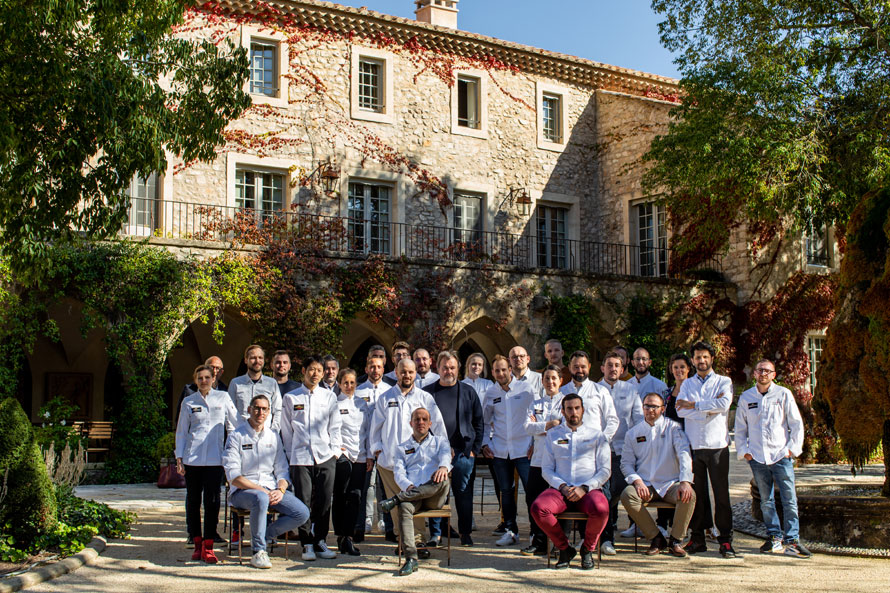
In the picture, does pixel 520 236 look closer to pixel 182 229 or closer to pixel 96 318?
pixel 182 229

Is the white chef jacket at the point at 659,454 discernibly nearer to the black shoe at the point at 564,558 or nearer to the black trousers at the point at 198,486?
the black shoe at the point at 564,558

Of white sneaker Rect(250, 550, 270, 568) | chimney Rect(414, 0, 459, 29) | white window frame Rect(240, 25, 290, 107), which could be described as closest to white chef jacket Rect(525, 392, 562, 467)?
white sneaker Rect(250, 550, 270, 568)

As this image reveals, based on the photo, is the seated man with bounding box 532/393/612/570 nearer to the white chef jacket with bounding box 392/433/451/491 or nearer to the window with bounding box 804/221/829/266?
the white chef jacket with bounding box 392/433/451/491

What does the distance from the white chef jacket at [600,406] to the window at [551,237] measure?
533 inches

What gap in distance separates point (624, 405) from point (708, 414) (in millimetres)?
857

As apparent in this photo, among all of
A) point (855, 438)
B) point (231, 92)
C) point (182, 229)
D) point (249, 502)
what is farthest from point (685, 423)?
point (182, 229)

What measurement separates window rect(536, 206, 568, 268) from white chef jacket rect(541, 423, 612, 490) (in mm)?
14055

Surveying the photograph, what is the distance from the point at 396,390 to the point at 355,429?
50cm

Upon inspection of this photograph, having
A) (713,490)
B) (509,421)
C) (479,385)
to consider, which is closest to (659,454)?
(713,490)

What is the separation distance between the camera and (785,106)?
1698 centimetres

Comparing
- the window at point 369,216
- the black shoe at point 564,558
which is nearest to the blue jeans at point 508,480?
the black shoe at point 564,558

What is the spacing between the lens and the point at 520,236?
21.9 m

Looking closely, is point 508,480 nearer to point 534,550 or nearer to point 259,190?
point 534,550

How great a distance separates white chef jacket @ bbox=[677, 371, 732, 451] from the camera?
8.60 metres
